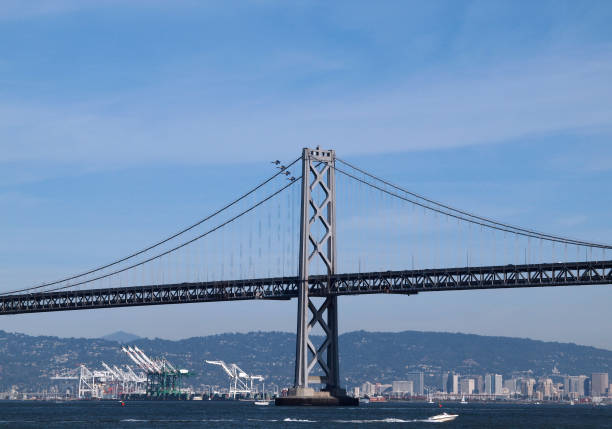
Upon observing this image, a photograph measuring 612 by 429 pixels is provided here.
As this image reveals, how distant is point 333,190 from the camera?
10562 cm

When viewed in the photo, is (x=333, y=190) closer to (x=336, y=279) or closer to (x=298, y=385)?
(x=336, y=279)

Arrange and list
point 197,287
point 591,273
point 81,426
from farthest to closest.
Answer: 1. point 197,287
2. point 591,273
3. point 81,426

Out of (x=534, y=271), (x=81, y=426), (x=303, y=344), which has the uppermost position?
(x=534, y=271)

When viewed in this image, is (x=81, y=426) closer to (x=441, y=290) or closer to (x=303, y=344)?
(x=303, y=344)

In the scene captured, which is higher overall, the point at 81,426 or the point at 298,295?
the point at 298,295

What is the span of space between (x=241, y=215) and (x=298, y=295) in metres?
15.9

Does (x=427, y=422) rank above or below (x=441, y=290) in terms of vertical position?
below

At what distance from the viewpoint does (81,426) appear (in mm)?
80938

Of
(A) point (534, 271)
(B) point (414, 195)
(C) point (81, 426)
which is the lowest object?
(C) point (81, 426)

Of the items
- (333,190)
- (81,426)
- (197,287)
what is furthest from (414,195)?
(81,426)

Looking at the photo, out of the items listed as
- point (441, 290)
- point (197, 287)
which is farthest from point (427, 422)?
point (197, 287)

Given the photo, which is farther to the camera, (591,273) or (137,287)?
(137,287)

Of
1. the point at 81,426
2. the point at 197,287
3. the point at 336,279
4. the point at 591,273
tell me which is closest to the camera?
the point at 81,426

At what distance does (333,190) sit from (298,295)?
10.5m
